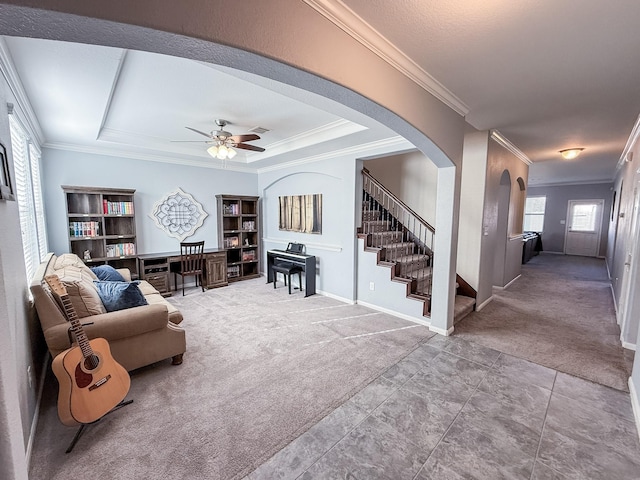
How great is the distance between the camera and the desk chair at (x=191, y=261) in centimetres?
495

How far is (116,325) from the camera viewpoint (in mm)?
2293

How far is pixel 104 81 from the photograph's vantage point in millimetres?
2395

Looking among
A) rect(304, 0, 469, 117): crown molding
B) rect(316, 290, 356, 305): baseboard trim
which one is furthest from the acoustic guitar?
rect(316, 290, 356, 305): baseboard trim

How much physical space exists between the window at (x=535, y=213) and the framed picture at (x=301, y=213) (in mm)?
9565

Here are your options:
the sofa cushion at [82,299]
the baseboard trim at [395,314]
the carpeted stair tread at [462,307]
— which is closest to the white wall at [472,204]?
the carpeted stair tread at [462,307]

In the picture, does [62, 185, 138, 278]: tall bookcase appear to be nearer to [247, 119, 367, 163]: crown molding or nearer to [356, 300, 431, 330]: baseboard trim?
[247, 119, 367, 163]: crown molding

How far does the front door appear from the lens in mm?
9203

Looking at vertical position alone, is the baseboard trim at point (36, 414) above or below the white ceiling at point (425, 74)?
below

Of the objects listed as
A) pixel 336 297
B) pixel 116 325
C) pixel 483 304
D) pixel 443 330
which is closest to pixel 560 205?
pixel 483 304

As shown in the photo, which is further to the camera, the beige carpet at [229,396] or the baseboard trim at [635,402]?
the baseboard trim at [635,402]

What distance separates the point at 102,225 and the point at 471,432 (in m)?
5.49

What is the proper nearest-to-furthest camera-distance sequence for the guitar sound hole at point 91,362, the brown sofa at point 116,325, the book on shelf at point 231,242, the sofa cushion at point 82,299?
the guitar sound hole at point 91,362
the brown sofa at point 116,325
the sofa cushion at point 82,299
the book on shelf at point 231,242

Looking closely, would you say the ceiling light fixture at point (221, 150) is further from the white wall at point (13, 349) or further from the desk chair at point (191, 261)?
the desk chair at point (191, 261)

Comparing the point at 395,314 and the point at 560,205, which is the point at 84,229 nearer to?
the point at 395,314
